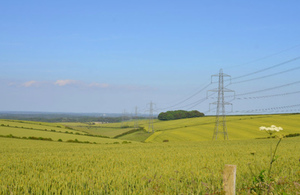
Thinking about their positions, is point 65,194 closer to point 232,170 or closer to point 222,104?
point 232,170

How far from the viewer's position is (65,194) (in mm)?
6199

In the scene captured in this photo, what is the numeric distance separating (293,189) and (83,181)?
5114 millimetres


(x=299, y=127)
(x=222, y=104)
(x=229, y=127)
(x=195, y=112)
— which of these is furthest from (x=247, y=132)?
(x=195, y=112)

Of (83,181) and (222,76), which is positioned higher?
(222,76)

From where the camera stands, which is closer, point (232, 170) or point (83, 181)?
point (232, 170)

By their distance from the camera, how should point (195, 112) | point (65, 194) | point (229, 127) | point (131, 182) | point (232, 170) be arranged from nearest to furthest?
point (232, 170) < point (65, 194) < point (131, 182) < point (229, 127) < point (195, 112)

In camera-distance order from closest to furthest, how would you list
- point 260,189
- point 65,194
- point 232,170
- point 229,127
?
1. point 232,170
2. point 65,194
3. point 260,189
4. point 229,127

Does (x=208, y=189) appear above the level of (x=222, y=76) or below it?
below

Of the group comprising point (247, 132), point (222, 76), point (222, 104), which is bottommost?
point (247, 132)

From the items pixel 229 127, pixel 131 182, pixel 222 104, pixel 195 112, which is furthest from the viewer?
pixel 195 112

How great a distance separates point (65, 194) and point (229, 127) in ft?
285

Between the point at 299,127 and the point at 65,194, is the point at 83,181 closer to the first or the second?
the point at 65,194

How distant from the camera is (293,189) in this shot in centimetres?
704

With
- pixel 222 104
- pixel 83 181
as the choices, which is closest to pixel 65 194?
pixel 83 181
